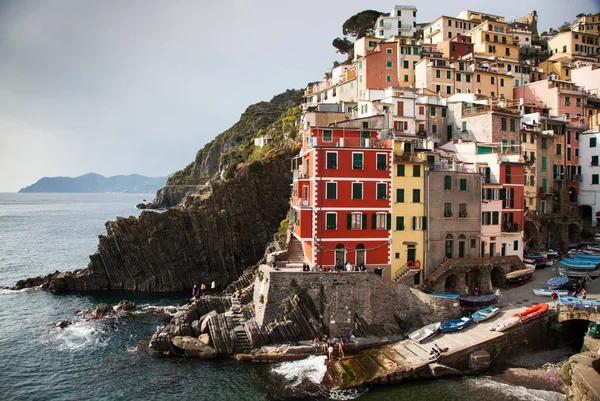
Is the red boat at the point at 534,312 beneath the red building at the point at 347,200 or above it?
beneath

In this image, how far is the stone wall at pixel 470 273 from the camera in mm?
39750

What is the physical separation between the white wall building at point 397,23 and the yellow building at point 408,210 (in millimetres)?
59883

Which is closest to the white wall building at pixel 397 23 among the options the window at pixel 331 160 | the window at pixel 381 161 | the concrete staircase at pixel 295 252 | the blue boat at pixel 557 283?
the window at pixel 381 161

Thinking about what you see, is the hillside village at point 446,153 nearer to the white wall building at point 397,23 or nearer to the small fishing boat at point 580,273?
the white wall building at point 397,23

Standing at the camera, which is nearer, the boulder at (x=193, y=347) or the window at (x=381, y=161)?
the boulder at (x=193, y=347)

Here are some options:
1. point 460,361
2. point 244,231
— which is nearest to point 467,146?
point 460,361

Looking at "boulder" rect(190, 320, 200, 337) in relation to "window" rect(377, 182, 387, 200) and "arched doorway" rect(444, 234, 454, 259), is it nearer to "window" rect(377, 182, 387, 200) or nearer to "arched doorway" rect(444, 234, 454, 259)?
"window" rect(377, 182, 387, 200)

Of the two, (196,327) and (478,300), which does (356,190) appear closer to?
(478,300)

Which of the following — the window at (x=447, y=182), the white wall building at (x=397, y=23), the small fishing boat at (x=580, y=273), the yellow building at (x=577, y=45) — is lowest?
the small fishing boat at (x=580, y=273)

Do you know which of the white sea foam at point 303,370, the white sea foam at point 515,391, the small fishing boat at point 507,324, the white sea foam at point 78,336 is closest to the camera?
the white sea foam at point 515,391

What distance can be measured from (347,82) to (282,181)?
20.7m

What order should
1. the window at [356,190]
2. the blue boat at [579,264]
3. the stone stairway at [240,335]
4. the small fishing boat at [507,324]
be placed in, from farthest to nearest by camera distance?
the blue boat at [579,264] → the window at [356,190] → the stone stairway at [240,335] → the small fishing boat at [507,324]

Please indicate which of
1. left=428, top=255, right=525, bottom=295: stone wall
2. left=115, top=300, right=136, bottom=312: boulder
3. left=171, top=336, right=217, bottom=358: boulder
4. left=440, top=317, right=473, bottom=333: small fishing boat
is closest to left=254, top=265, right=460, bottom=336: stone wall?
left=440, top=317, right=473, bottom=333: small fishing boat

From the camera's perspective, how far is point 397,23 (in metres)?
92.8
